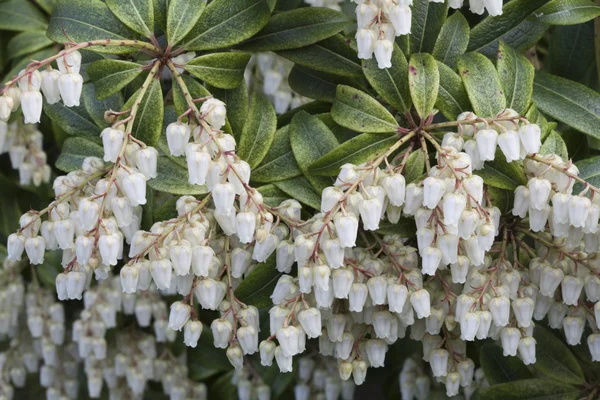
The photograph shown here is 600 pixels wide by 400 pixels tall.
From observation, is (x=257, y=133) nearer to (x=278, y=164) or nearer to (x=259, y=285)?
(x=278, y=164)

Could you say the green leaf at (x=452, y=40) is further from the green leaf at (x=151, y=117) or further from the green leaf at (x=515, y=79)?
the green leaf at (x=151, y=117)

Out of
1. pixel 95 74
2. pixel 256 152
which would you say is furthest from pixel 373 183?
pixel 95 74

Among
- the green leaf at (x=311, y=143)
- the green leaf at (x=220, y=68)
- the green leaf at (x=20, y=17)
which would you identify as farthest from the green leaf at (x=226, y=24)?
the green leaf at (x=20, y=17)

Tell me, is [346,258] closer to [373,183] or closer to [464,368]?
[373,183]

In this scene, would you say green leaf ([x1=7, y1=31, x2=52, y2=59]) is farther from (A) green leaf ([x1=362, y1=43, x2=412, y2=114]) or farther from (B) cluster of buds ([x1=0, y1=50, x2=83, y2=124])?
(A) green leaf ([x1=362, y1=43, x2=412, y2=114])

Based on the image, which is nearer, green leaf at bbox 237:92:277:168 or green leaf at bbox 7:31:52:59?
green leaf at bbox 237:92:277:168

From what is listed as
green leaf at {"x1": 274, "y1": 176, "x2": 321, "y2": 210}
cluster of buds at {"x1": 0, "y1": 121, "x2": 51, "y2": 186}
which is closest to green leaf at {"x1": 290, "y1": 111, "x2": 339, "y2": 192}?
green leaf at {"x1": 274, "y1": 176, "x2": 321, "y2": 210}

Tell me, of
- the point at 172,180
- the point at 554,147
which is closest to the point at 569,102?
the point at 554,147

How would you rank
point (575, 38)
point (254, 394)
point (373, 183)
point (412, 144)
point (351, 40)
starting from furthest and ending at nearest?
1. point (254, 394)
2. point (575, 38)
3. point (351, 40)
4. point (412, 144)
5. point (373, 183)
